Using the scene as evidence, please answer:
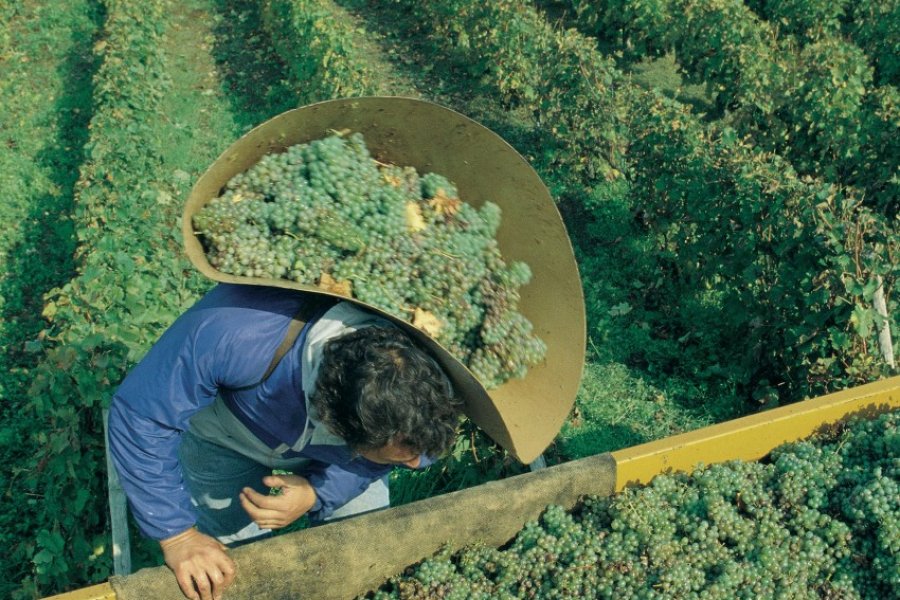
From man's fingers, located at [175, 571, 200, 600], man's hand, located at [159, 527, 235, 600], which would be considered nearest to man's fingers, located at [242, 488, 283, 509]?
man's hand, located at [159, 527, 235, 600]

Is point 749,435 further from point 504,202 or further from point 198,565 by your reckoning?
point 198,565

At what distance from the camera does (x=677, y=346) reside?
231 inches

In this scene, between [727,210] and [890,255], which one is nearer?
[890,255]

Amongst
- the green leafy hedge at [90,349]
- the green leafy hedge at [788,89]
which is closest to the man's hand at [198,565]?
the green leafy hedge at [90,349]

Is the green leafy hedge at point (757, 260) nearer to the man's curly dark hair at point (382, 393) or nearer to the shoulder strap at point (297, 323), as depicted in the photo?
the man's curly dark hair at point (382, 393)

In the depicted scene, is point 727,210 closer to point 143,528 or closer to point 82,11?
point 143,528

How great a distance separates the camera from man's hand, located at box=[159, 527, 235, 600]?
2658 millimetres

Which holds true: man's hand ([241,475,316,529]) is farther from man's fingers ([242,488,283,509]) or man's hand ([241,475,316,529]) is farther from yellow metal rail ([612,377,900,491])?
yellow metal rail ([612,377,900,491])

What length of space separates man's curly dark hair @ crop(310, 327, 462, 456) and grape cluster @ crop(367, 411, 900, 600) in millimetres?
817

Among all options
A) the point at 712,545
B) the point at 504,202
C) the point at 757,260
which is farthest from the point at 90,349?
the point at 757,260

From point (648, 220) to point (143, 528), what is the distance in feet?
16.3

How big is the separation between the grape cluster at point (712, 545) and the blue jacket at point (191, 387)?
63 centimetres

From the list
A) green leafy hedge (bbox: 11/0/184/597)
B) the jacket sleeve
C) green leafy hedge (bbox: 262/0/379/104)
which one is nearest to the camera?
the jacket sleeve

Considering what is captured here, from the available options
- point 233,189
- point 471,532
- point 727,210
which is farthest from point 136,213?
point 727,210
